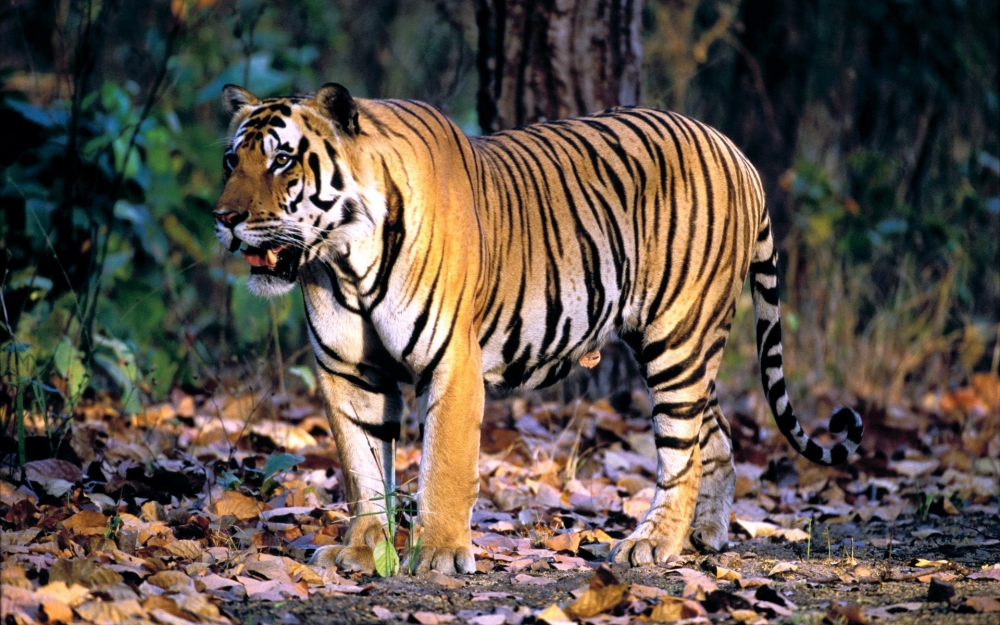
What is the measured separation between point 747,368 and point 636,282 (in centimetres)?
381

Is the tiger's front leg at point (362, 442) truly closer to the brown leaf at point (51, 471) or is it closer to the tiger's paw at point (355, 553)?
the tiger's paw at point (355, 553)

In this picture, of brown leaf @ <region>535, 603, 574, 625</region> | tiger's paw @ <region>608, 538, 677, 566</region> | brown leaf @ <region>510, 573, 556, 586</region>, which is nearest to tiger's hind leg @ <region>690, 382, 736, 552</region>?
tiger's paw @ <region>608, 538, 677, 566</region>

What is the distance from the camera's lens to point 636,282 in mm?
4496

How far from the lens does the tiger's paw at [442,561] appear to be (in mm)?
3713

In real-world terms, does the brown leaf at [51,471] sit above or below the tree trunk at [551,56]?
below

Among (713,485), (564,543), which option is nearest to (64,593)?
(564,543)

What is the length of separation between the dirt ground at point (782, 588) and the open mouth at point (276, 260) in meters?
1.04

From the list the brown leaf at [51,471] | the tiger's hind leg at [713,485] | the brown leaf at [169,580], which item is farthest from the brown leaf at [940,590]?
the brown leaf at [51,471]

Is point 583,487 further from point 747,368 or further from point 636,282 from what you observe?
point 747,368

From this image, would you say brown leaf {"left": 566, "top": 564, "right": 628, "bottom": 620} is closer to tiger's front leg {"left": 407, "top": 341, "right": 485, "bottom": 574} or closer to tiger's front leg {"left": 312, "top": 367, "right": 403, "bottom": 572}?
tiger's front leg {"left": 407, "top": 341, "right": 485, "bottom": 574}

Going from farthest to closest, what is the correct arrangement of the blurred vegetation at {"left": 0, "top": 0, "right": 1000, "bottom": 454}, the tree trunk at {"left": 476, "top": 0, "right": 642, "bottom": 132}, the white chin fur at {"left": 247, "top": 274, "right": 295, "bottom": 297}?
the tree trunk at {"left": 476, "top": 0, "right": 642, "bottom": 132} → the blurred vegetation at {"left": 0, "top": 0, "right": 1000, "bottom": 454} → the white chin fur at {"left": 247, "top": 274, "right": 295, "bottom": 297}

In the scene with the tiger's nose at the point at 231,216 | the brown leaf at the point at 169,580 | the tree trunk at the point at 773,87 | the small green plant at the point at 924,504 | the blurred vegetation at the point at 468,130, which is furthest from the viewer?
the tree trunk at the point at 773,87

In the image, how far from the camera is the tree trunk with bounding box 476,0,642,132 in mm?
6156

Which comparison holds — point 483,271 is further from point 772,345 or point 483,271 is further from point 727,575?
point 772,345
